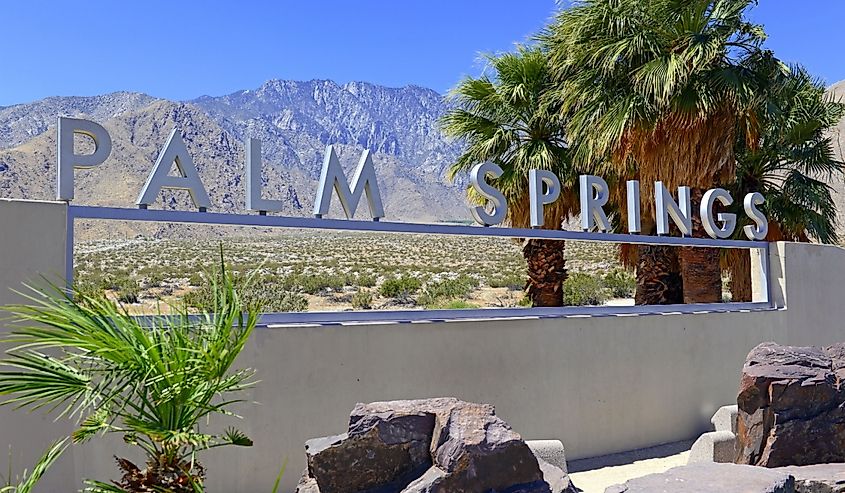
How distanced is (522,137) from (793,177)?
18.4ft

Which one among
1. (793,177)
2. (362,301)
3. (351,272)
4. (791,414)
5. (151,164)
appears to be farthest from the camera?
(151,164)

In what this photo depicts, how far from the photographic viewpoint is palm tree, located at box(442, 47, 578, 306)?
1520 cm

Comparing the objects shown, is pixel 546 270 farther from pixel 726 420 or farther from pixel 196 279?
pixel 196 279

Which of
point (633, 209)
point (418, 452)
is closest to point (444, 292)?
point (633, 209)

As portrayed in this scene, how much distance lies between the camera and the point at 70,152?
637cm

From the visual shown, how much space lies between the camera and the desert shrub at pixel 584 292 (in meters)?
30.4

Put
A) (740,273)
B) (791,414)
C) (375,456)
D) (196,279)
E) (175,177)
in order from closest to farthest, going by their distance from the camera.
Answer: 1. (375,456)
2. (791,414)
3. (175,177)
4. (740,273)
5. (196,279)

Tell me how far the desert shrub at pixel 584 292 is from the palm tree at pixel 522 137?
1318cm

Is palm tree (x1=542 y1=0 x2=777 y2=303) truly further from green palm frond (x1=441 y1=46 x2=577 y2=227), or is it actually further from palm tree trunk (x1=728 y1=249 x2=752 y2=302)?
palm tree trunk (x1=728 y1=249 x2=752 y2=302)

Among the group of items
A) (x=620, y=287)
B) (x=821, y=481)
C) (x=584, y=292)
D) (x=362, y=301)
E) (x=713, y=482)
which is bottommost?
(x=821, y=481)

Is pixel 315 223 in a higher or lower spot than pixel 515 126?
lower

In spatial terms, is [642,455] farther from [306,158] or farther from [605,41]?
[306,158]

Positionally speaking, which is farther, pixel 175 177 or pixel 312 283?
pixel 312 283

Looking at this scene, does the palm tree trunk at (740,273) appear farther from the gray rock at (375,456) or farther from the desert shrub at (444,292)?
the desert shrub at (444,292)
